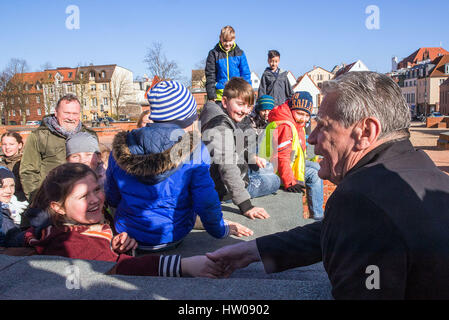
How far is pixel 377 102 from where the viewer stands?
159cm

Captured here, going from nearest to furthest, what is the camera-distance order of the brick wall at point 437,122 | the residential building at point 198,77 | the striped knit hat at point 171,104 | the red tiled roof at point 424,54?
the striped knit hat at point 171,104, the brick wall at point 437,122, the residential building at point 198,77, the red tiled roof at point 424,54

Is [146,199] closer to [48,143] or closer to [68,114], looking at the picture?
[68,114]

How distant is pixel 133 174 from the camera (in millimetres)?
2602

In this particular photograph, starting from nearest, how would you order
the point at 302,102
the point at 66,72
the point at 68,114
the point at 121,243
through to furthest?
the point at 121,243
the point at 68,114
the point at 302,102
the point at 66,72

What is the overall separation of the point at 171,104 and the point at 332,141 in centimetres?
143

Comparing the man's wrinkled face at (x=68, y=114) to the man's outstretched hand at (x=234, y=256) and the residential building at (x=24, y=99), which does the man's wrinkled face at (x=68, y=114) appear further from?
the residential building at (x=24, y=99)

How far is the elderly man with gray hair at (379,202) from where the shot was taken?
123 centimetres

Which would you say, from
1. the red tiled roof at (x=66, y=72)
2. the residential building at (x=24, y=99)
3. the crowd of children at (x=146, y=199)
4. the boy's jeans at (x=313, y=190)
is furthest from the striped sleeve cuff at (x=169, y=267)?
the red tiled roof at (x=66, y=72)

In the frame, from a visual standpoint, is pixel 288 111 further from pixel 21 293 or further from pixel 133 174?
pixel 21 293

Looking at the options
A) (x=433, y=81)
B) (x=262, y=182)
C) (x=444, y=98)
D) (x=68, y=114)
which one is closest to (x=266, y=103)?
(x=262, y=182)

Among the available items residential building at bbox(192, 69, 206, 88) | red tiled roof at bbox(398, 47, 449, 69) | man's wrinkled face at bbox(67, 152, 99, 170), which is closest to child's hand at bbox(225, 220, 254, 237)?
man's wrinkled face at bbox(67, 152, 99, 170)

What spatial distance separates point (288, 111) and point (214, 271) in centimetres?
360

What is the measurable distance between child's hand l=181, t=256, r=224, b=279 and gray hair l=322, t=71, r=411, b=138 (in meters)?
1.11

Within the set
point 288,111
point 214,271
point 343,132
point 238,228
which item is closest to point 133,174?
point 214,271
